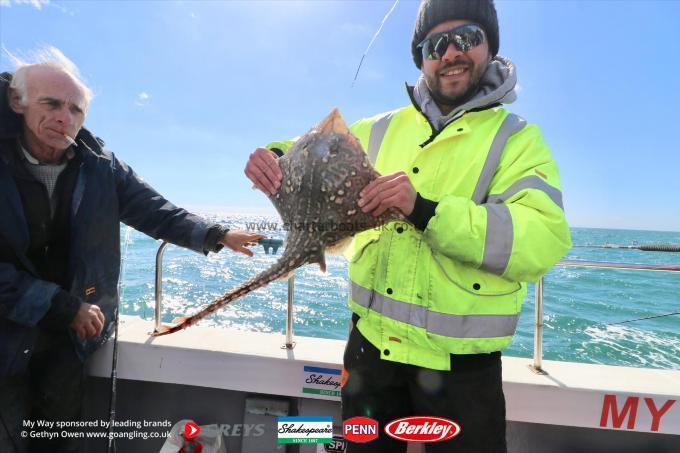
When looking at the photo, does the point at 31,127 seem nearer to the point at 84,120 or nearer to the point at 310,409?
the point at 84,120

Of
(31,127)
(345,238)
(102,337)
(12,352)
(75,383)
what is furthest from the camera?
(102,337)

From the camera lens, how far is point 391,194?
1797 millimetres

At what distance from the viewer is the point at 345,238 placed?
2.09 m

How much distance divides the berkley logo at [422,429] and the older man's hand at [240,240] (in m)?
1.59

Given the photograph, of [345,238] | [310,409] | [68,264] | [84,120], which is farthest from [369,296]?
[84,120]

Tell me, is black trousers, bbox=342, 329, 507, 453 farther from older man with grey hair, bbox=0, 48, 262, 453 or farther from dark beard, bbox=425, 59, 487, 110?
dark beard, bbox=425, 59, 487, 110

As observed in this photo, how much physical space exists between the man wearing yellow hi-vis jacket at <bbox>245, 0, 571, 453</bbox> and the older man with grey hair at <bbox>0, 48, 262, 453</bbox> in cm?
125

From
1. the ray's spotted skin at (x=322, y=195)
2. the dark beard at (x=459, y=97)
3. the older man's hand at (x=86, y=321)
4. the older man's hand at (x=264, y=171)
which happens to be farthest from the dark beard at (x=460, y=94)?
the older man's hand at (x=86, y=321)

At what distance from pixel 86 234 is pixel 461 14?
311cm

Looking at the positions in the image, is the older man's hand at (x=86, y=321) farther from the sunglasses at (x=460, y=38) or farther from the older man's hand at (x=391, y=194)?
the sunglasses at (x=460, y=38)

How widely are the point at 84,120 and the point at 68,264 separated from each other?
117 centimetres

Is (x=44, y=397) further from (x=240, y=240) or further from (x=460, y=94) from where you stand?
(x=460, y=94)

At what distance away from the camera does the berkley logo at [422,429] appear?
1925mm

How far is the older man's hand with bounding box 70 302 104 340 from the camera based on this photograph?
262 cm
